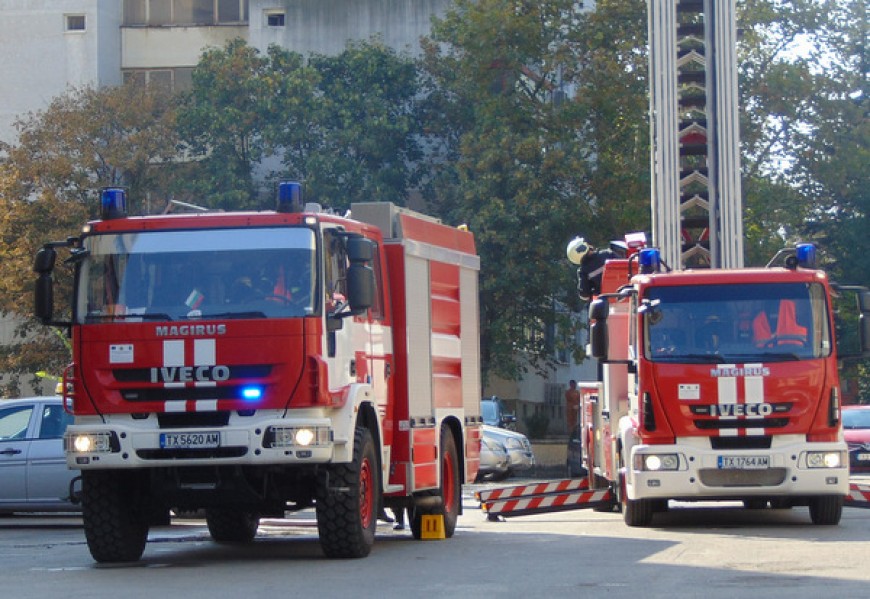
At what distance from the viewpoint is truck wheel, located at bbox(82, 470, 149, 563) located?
14641 millimetres

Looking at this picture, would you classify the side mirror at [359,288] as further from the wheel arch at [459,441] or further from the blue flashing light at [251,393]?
the wheel arch at [459,441]

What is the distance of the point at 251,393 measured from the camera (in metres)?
14.0

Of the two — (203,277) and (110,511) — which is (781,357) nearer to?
(203,277)

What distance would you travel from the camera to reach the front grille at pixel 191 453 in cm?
1398

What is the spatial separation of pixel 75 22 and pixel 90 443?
3958 centimetres

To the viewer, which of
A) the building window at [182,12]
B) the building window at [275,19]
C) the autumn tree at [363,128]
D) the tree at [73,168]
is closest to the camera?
the autumn tree at [363,128]

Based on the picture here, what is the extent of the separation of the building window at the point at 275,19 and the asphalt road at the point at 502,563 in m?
32.6

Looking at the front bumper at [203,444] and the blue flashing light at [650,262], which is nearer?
the front bumper at [203,444]

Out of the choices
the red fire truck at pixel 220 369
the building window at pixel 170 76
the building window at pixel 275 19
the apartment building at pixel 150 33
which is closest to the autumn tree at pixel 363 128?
the apartment building at pixel 150 33

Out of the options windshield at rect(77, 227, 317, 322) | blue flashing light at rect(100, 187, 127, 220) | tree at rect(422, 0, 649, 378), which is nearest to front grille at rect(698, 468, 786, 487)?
windshield at rect(77, 227, 317, 322)

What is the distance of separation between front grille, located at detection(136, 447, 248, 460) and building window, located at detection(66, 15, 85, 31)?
130 ft

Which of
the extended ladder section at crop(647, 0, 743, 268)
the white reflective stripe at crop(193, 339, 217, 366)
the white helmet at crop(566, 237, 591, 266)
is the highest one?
the extended ladder section at crop(647, 0, 743, 268)

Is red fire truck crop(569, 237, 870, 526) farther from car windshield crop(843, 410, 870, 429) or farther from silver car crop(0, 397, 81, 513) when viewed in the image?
car windshield crop(843, 410, 870, 429)

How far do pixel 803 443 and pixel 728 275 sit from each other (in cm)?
178
